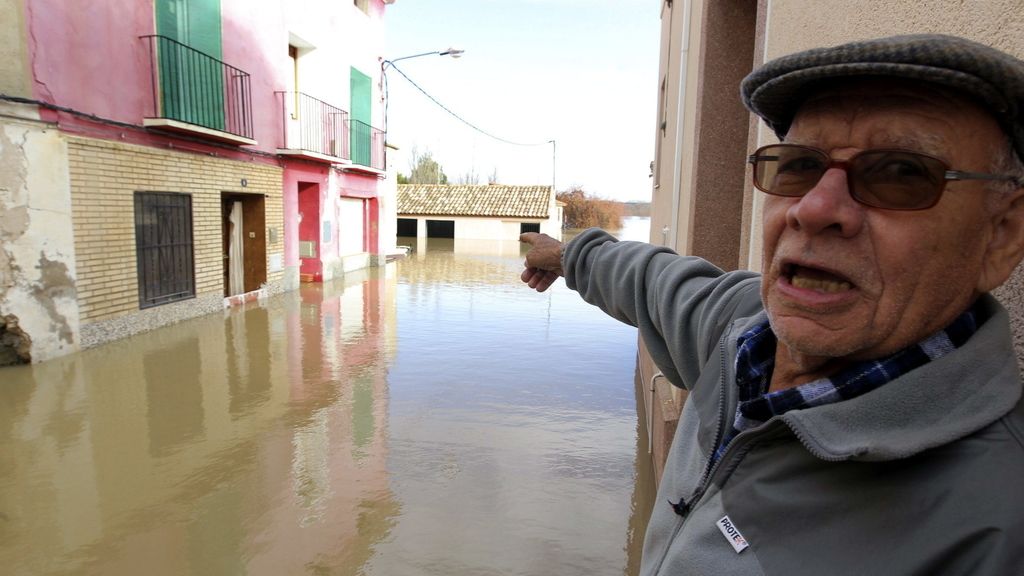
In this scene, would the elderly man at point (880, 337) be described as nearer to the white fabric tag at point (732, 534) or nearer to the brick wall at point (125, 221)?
the white fabric tag at point (732, 534)

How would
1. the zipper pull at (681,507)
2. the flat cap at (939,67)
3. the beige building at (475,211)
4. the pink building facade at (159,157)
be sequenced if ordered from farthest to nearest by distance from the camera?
the beige building at (475,211) < the pink building facade at (159,157) < the zipper pull at (681,507) < the flat cap at (939,67)

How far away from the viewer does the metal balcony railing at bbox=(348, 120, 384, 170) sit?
48.9 ft

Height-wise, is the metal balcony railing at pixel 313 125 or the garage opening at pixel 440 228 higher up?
the metal balcony railing at pixel 313 125

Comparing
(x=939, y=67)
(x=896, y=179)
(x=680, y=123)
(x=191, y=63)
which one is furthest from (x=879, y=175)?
(x=191, y=63)

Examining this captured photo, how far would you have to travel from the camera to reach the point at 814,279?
3.57 feet

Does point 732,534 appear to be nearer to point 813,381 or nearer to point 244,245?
point 813,381

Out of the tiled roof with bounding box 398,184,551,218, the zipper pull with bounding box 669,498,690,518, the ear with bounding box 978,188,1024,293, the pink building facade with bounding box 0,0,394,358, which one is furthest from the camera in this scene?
the tiled roof with bounding box 398,184,551,218

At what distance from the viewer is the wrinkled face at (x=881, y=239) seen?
0.94 m

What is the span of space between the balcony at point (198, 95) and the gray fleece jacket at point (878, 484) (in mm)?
8745

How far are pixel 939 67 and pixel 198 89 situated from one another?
32.2 ft

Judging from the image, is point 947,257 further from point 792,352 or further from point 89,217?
point 89,217

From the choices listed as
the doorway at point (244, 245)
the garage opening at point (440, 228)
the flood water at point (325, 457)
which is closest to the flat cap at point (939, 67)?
the flood water at point (325, 457)

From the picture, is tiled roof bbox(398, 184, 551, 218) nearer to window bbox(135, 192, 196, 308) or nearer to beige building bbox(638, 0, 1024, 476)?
window bbox(135, 192, 196, 308)

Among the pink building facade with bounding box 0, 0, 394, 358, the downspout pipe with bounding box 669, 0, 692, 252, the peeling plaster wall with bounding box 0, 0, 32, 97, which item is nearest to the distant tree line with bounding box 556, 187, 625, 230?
the pink building facade with bounding box 0, 0, 394, 358
